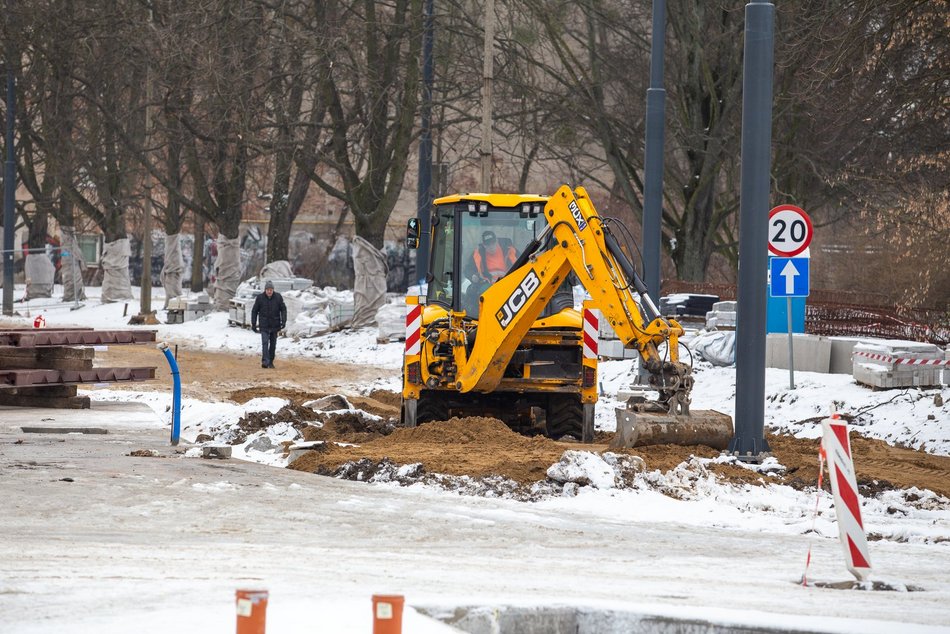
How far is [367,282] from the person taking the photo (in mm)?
36250

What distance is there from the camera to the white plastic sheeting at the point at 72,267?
50.8 m

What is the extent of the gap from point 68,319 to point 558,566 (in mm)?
38584

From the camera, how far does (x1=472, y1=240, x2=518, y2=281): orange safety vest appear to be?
16.3m

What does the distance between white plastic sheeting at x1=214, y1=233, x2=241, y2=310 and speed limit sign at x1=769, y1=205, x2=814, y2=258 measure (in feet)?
92.8

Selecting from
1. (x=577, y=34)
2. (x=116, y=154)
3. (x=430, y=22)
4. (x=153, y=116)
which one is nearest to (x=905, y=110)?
(x=430, y=22)

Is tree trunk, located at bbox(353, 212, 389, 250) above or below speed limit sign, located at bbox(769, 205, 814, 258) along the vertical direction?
above

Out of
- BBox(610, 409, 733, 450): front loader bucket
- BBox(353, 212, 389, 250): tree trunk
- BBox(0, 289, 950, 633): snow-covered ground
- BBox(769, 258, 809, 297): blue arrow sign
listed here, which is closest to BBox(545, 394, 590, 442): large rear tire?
BBox(610, 409, 733, 450): front loader bucket

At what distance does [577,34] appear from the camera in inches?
1455

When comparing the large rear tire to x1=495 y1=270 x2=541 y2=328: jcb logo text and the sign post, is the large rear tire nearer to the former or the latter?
x1=495 y1=270 x2=541 y2=328: jcb logo text

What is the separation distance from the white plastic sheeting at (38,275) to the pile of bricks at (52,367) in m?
35.9

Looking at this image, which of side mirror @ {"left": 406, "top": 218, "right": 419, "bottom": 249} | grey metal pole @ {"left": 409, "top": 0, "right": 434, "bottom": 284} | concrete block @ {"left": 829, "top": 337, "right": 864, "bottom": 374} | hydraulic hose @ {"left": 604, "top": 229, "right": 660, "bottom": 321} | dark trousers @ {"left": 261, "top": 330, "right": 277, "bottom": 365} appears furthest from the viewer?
grey metal pole @ {"left": 409, "top": 0, "right": 434, "bottom": 284}

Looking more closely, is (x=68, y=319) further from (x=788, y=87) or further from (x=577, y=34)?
(x=788, y=87)

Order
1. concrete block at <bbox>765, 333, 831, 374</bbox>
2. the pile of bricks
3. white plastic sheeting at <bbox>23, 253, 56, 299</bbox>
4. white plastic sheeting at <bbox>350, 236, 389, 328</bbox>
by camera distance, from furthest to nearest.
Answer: white plastic sheeting at <bbox>23, 253, 56, 299</bbox> → white plastic sheeting at <bbox>350, 236, 389, 328</bbox> → concrete block at <bbox>765, 333, 831, 374</bbox> → the pile of bricks

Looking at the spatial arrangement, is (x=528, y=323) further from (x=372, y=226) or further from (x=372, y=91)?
(x=372, y=226)
